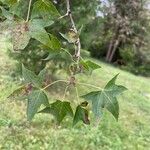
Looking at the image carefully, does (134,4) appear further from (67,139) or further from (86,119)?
(86,119)

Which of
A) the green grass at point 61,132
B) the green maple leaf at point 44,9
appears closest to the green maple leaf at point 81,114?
the green maple leaf at point 44,9

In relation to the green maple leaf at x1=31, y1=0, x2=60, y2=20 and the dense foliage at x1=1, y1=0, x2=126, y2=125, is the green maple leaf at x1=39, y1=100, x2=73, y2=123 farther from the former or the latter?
the green maple leaf at x1=31, y1=0, x2=60, y2=20

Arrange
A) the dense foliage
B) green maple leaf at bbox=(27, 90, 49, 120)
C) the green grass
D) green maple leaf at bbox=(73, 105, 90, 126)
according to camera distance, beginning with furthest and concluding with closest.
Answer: the green grass < green maple leaf at bbox=(73, 105, 90, 126) < green maple leaf at bbox=(27, 90, 49, 120) < the dense foliage

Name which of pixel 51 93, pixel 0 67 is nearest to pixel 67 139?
pixel 51 93

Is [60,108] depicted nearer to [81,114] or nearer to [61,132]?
[81,114]

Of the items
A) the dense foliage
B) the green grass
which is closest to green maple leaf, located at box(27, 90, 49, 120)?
the dense foliage

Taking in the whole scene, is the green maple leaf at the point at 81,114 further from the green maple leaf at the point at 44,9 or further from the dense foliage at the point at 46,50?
the green maple leaf at the point at 44,9

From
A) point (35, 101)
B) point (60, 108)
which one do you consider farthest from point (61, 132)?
point (35, 101)

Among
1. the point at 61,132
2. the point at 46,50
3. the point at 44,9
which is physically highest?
the point at 44,9
